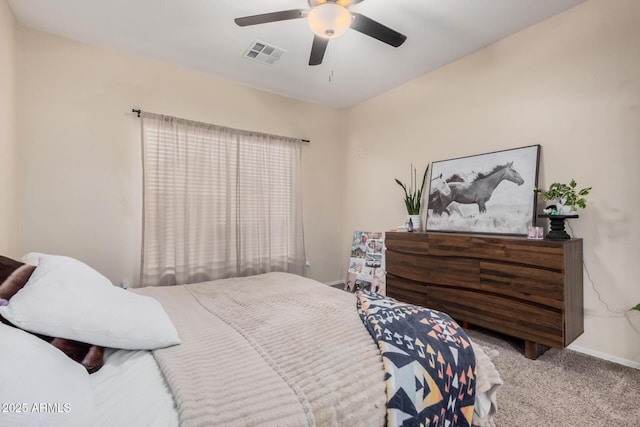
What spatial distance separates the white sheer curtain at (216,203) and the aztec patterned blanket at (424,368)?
2285mm

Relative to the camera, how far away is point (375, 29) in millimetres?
1914

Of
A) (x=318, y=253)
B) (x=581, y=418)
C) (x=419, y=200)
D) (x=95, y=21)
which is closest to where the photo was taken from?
(x=581, y=418)

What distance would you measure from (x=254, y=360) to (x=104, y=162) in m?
2.69

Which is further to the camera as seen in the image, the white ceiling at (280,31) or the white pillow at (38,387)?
the white ceiling at (280,31)

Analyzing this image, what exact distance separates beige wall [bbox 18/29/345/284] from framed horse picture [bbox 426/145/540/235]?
2.59 meters

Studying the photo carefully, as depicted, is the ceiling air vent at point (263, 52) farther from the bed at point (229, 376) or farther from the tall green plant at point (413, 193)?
the bed at point (229, 376)

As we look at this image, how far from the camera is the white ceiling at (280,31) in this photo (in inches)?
85.7

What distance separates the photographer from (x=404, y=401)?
38.2 inches

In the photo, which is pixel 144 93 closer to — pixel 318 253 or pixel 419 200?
pixel 318 253

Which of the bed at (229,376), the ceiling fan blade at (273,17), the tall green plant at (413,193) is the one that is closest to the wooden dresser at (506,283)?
the tall green plant at (413,193)

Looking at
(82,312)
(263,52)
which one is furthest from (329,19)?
(82,312)

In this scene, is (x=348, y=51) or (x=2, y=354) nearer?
(x=2, y=354)

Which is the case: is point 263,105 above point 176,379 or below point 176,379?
above

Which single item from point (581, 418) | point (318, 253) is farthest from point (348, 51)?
point (581, 418)
